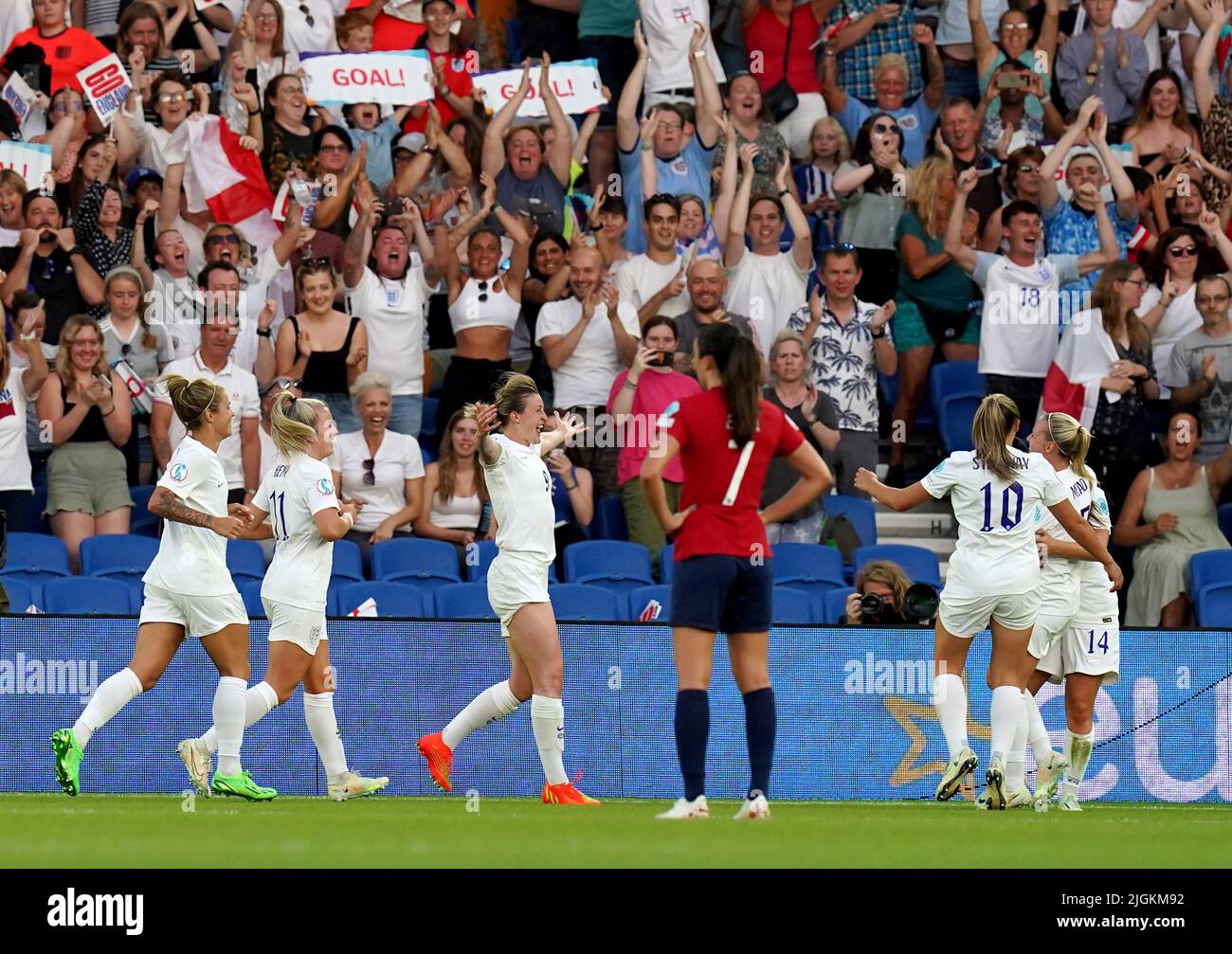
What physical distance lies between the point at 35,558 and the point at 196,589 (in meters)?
3.97

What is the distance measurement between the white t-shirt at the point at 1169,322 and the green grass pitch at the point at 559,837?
21.3ft

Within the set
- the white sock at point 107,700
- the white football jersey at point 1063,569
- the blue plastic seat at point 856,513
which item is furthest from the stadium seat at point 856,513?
the white sock at point 107,700

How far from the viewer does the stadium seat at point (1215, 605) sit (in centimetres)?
1587

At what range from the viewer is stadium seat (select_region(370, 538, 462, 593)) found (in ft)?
49.5

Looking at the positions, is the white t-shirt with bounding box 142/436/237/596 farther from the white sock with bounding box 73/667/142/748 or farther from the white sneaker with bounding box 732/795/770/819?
the white sneaker with bounding box 732/795/770/819

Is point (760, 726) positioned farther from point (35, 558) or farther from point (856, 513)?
point (856, 513)

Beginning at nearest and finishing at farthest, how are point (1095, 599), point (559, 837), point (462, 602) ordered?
point (559, 837) < point (1095, 599) < point (462, 602)

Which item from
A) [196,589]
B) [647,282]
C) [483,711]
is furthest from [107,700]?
Answer: [647,282]

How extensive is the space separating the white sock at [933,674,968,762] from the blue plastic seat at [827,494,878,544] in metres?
4.87

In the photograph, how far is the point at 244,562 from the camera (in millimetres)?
14953

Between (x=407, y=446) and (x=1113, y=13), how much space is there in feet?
26.8

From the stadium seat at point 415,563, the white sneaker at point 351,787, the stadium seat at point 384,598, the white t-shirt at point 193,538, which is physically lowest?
the white sneaker at point 351,787

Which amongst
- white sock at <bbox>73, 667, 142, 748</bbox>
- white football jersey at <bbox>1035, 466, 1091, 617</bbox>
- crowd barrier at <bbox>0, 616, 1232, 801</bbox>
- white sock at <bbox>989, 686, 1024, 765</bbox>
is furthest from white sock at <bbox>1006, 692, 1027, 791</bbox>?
white sock at <bbox>73, 667, 142, 748</bbox>

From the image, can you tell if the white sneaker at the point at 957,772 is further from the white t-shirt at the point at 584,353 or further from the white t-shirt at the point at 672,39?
the white t-shirt at the point at 672,39
